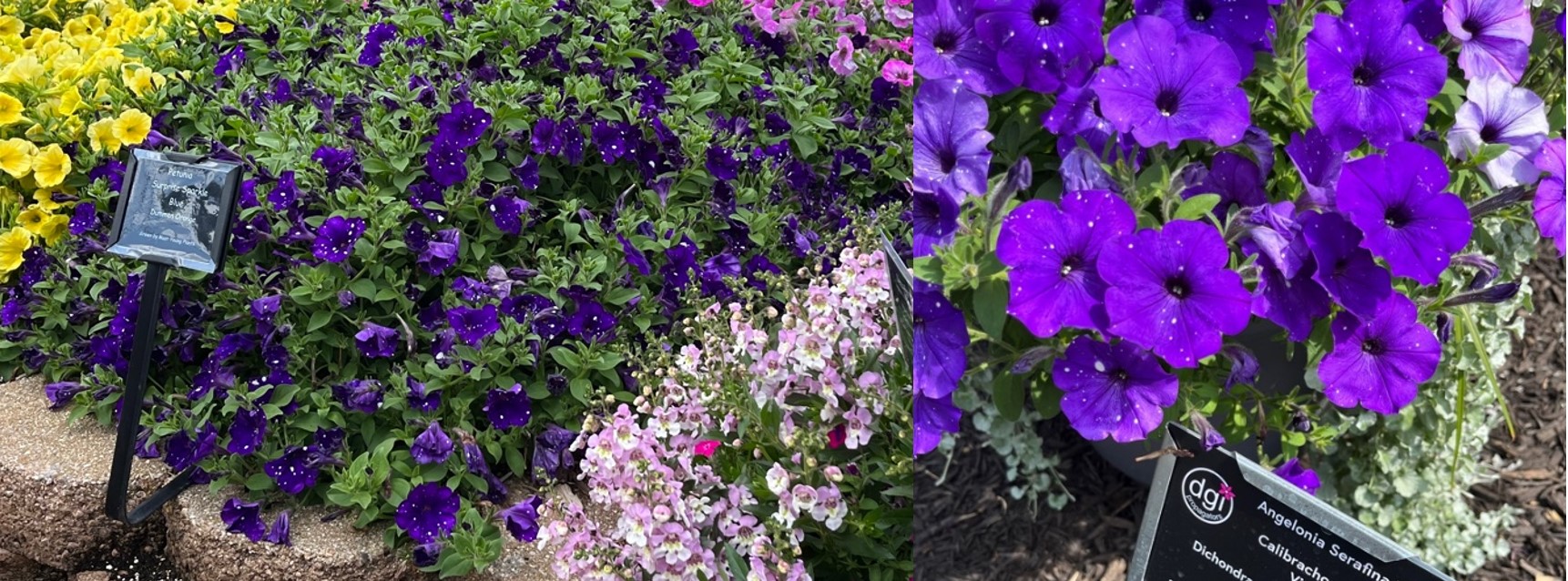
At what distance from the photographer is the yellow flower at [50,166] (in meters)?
2.99

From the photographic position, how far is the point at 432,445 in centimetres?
240

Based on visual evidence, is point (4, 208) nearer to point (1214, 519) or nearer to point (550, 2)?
point (550, 2)

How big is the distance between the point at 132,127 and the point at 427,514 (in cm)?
140

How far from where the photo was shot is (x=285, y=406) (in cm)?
259

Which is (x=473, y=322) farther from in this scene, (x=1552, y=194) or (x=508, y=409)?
(x=1552, y=194)

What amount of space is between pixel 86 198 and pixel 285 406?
901 millimetres

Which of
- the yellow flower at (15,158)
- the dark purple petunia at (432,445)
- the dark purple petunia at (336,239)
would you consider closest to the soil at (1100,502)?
the dark purple petunia at (432,445)

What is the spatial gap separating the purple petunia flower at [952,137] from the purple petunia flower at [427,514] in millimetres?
1810

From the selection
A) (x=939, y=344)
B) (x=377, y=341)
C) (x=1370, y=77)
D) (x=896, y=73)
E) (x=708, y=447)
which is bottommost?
(x=377, y=341)

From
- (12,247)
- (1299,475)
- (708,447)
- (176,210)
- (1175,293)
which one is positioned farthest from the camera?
(12,247)

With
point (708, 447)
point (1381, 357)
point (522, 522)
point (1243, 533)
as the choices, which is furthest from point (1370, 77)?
point (522, 522)

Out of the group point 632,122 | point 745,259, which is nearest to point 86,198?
point 632,122

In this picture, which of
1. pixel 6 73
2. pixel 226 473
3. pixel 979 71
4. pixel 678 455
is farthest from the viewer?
pixel 6 73

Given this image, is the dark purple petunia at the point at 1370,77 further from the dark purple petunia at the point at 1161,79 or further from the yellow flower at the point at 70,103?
the yellow flower at the point at 70,103
